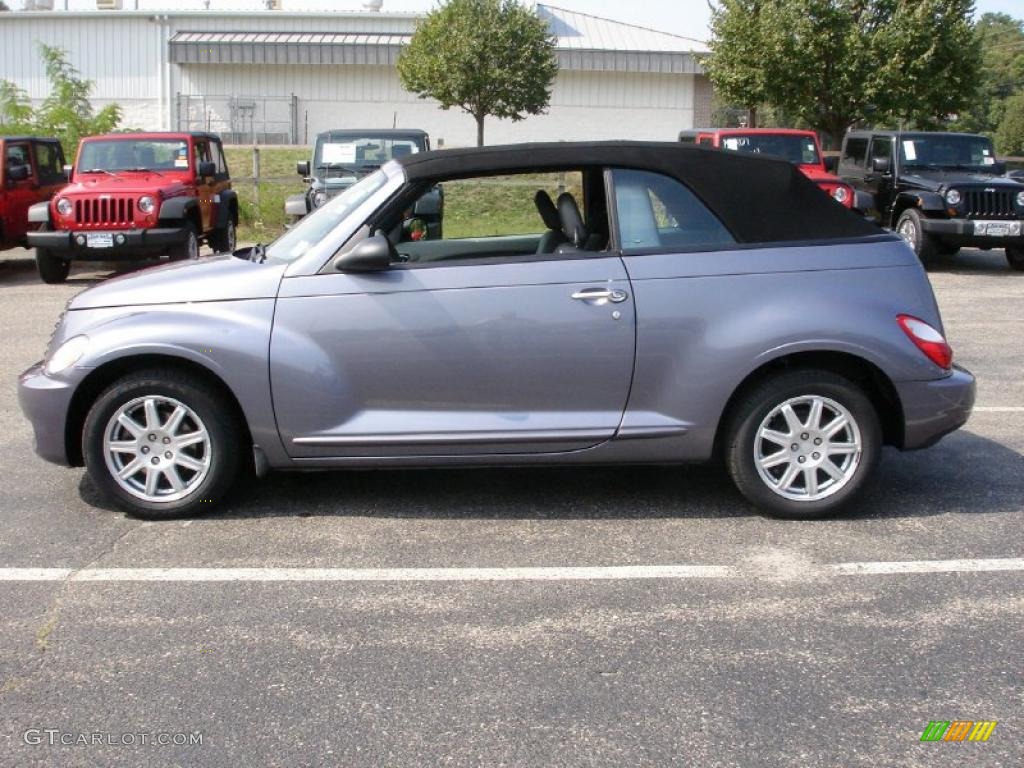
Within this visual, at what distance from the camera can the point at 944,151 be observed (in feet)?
55.5

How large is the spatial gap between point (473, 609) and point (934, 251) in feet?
43.1

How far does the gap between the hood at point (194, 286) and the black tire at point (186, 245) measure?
8.80 m

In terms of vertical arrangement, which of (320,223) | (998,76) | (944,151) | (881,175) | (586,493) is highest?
(998,76)

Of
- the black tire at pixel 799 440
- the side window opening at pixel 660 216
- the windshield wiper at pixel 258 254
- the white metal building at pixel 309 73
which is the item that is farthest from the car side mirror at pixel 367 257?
the white metal building at pixel 309 73

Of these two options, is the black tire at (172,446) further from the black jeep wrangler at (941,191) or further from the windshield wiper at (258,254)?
the black jeep wrangler at (941,191)

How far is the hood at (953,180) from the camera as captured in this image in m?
15.5

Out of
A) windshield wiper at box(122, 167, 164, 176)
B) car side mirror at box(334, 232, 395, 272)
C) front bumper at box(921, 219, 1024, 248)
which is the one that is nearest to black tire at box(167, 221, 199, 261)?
windshield wiper at box(122, 167, 164, 176)

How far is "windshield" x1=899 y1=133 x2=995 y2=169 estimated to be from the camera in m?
16.8

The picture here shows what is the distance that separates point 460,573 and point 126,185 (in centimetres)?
1117

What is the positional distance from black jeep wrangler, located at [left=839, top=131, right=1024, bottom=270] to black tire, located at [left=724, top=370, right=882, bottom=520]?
1099 cm

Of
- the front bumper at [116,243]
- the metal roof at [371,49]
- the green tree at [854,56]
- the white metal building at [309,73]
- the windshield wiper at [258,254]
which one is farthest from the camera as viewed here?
the white metal building at [309,73]

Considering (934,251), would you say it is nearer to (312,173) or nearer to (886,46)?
(312,173)

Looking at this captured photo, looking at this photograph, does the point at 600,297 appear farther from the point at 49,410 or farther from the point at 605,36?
the point at 605,36

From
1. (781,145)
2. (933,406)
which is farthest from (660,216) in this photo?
(781,145)
